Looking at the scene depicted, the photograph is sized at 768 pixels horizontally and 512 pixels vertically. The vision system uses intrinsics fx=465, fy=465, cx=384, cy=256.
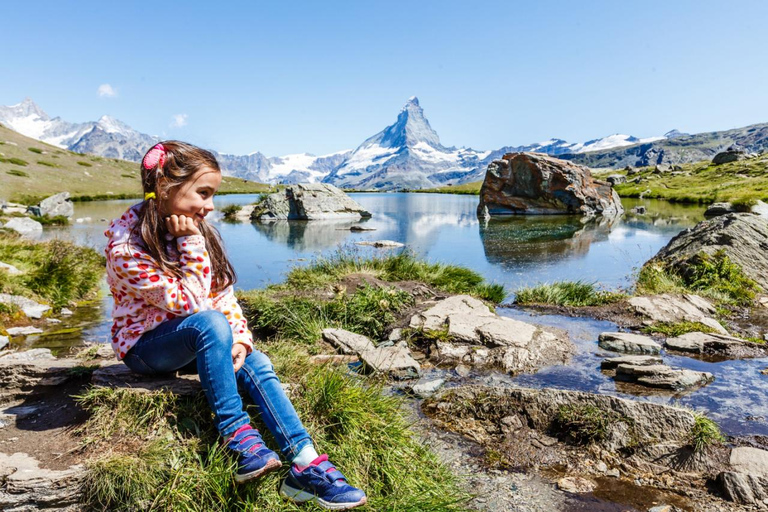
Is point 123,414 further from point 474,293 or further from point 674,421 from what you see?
point 474,293

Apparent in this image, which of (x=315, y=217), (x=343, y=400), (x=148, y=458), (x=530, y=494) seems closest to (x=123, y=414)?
(x=148, y=458)

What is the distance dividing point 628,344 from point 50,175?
75.3 meters

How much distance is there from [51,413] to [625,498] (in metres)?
4.95

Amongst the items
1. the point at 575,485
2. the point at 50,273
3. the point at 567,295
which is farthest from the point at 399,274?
the point at 50,273

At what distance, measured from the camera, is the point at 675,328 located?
353 inches

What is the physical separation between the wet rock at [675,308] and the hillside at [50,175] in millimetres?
45515

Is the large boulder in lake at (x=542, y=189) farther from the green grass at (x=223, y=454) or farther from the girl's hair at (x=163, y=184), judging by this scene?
the girl's hair at (x=163, y=184)

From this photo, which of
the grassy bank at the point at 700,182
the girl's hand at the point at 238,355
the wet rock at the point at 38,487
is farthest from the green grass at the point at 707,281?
the grassy bank at the point at 700,182

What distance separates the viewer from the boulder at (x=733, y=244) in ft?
41.9

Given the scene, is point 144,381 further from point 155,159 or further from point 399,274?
point 399,274

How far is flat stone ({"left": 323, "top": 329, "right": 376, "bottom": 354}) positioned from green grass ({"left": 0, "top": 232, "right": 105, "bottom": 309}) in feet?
22.9

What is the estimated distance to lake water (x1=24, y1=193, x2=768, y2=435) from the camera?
20.9ft

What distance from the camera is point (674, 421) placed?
4992 mm

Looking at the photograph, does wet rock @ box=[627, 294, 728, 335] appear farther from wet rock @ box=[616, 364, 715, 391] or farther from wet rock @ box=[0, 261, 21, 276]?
wet rock @ box=[0, 261, 21, 276]
